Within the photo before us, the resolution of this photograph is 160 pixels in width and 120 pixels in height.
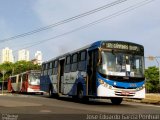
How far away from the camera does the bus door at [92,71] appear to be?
20.6m

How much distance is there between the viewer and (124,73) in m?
20.1

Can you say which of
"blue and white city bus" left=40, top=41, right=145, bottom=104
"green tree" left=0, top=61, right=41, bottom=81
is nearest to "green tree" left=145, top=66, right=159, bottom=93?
"green tree" left=0, top=61, right=41, bottom=81

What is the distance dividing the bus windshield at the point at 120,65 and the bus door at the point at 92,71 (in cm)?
66

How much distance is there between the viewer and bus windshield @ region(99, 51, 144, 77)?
65.4 ft

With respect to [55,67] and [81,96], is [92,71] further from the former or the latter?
[55,67]

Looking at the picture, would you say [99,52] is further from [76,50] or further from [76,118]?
[76,118]

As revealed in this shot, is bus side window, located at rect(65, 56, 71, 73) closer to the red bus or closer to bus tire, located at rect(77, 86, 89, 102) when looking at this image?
bus tire, located at rect(77, 86, 89, 102)

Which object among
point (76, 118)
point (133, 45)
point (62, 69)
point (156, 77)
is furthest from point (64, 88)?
point (156, 77)

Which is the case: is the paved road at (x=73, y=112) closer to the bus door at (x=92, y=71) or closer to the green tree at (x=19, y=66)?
the bus door at (x=92, y=71)

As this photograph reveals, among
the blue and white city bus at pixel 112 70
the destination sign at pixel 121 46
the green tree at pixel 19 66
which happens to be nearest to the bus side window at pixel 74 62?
the blue and white city bus at pixel 112 70

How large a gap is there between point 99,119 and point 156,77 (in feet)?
350

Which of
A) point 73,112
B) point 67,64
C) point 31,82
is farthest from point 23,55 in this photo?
point 73,112

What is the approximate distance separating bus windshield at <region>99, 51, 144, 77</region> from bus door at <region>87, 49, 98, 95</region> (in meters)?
0.66

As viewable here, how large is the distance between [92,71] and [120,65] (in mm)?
1668
